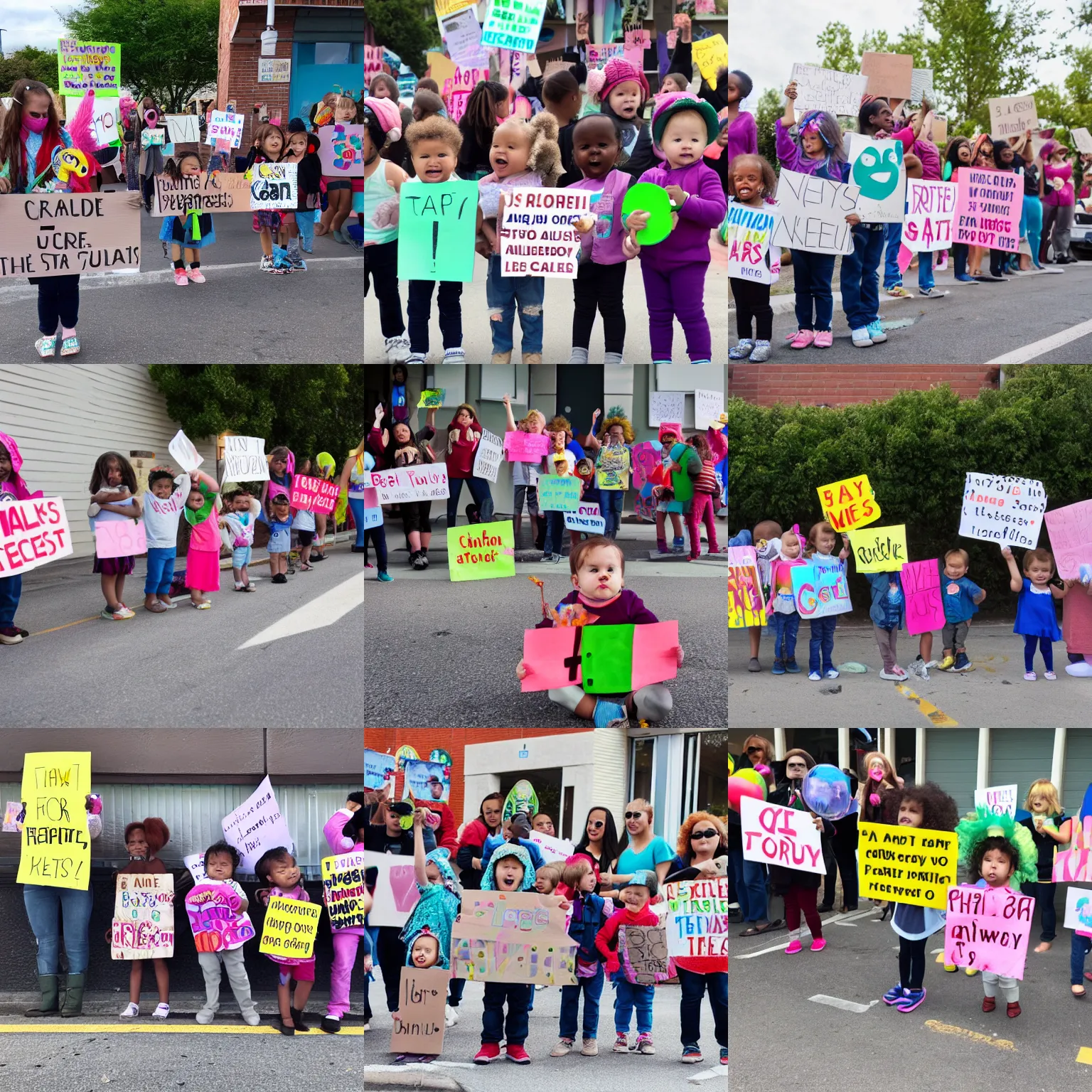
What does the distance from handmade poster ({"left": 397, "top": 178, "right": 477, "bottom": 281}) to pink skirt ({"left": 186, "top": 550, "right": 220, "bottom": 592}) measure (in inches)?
70.5

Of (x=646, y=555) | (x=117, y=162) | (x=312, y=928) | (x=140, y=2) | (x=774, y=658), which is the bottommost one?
(x=312, y=928)

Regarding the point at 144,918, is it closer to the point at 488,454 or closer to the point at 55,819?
the point at 55,819

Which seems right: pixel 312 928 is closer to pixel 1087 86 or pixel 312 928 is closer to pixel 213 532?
pixel 213 532

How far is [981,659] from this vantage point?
6.09 metres

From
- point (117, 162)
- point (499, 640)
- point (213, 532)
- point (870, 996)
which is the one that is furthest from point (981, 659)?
point (117, 162)

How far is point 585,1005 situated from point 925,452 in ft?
12.0

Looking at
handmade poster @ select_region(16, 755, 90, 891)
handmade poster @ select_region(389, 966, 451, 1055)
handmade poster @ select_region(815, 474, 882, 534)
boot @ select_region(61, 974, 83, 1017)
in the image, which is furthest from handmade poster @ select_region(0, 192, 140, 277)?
handmade poster @ select_region(815, 474, 882, 534)

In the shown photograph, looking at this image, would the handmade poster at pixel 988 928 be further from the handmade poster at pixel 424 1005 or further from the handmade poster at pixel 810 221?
the handmade poster at pixel 810 221

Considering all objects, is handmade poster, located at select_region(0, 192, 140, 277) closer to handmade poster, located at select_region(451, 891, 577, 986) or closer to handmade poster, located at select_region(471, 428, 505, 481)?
handmade poster, located at select_region(471, 428, 505, 481)

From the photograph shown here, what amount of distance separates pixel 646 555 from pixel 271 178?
116 inches

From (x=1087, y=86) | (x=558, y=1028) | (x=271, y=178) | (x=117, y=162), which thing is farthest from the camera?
(x=1087, y=86)

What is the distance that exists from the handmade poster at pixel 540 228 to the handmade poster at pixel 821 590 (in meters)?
2.17

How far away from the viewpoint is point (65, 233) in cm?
538

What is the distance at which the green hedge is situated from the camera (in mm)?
6254
